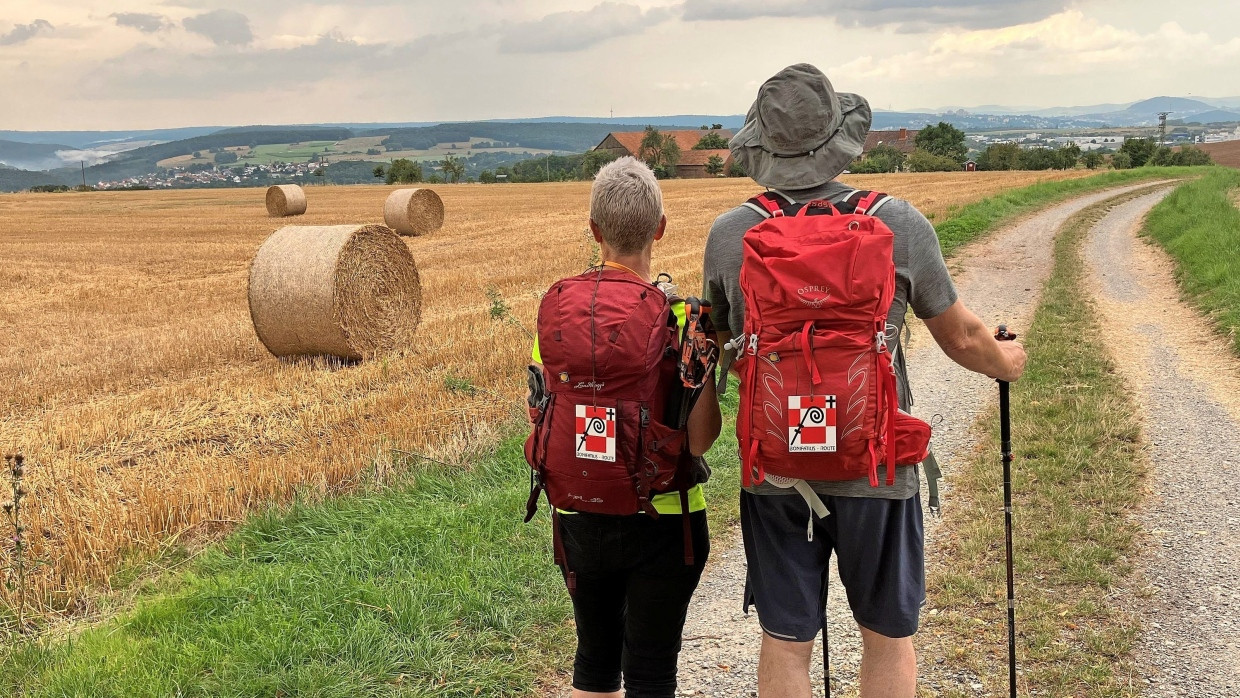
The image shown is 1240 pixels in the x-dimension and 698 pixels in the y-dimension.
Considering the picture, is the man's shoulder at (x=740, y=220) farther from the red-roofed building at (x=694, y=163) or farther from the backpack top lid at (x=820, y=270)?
the red-roofed building at (x=694, y=163)

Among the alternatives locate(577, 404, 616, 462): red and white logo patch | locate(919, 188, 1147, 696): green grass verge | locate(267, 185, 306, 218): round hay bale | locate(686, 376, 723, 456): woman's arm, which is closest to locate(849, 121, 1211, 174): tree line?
locate(267, 185, 306, 218): round hay bale

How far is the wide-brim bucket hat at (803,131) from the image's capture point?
2.64m

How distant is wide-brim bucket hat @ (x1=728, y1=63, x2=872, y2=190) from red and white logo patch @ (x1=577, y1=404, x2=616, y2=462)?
2.57 ft

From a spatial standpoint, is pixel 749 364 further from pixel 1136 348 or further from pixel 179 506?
pixel 1136 348

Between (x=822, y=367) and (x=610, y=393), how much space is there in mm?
565

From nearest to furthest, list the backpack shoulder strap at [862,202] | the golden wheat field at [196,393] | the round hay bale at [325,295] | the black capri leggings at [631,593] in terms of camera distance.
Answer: the backpack shoulder strap at [862,202] < the black capri leggings at [631,593] < the golden wheat field at [196,393] < the round hay bale at [325,295]

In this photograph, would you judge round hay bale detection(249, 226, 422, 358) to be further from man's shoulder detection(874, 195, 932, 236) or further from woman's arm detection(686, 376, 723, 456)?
man's shoulder detection(874, 195, 932, 236)

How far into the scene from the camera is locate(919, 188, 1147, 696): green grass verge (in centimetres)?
399

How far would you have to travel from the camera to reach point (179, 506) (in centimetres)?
583

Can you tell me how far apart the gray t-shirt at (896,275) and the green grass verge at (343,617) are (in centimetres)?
193

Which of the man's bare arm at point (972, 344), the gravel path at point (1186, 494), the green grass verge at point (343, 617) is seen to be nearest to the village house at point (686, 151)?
the gravel path at point (1186, 494)

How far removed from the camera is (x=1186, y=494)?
5.90 meters

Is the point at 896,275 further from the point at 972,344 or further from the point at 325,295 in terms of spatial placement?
the point at 325,295

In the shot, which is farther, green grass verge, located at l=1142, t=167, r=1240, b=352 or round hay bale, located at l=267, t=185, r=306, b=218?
round hay bale, located at l=267, t=185, r=306, b=218
